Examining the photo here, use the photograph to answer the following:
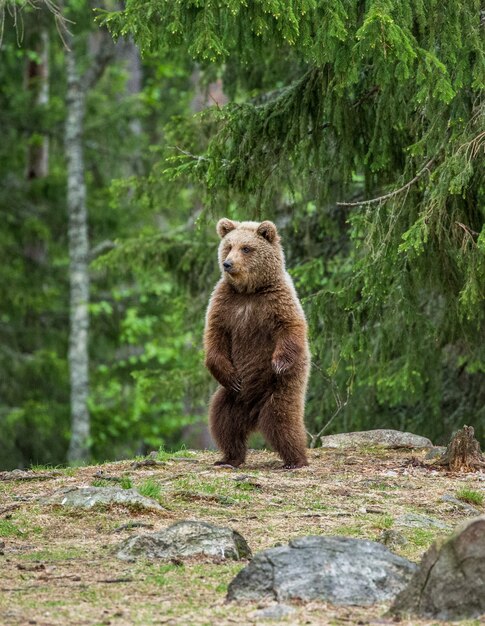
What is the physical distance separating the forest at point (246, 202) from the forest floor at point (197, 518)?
1619 mm

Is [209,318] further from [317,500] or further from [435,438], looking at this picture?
[435,438]

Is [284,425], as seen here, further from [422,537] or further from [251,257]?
[422,537]

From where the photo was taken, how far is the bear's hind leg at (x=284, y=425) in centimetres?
880

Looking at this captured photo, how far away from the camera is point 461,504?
7.80 metres

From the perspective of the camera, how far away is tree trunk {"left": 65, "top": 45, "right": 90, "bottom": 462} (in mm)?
19922

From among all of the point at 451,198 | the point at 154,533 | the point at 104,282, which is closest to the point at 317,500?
the point at 154,533

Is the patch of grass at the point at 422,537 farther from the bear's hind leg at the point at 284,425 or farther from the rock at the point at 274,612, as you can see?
the bear's hind leg at the point at 284,425

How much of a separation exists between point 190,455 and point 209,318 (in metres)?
1.56

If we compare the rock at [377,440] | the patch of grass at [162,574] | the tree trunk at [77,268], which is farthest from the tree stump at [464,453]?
the tree trunk at [77,268]

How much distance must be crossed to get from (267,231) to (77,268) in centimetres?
1164

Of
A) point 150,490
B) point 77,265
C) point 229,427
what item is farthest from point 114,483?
point 77,265

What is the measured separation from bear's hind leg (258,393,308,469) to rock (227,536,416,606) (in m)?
3.02

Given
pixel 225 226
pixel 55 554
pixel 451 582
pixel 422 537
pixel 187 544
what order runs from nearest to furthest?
pixel 451 582, pixel 187 544, pixel 55 554, pixel 422 537, pixel 225 226

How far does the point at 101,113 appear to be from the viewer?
76.9 feet
